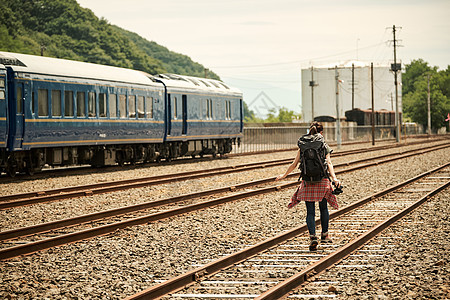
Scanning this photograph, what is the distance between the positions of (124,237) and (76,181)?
9946mm

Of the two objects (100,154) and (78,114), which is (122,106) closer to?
(100,154)

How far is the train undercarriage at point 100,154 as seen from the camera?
68.0ft

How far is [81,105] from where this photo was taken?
22547mm

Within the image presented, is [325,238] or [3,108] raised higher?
[3,108]

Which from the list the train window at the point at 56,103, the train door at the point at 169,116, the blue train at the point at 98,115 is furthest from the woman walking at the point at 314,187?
the train door at the point at 169,116

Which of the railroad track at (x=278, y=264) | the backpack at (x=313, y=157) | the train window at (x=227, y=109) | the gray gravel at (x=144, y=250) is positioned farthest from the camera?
the train window at (x=227, y=109)

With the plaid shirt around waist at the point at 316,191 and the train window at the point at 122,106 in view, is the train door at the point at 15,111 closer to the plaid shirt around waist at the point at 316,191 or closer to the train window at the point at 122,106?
the train window at the point at 122,106

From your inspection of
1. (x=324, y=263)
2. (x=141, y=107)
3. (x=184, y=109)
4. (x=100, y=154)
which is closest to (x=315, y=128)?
(x=324, y=263)

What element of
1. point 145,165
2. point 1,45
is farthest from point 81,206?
point 1,45

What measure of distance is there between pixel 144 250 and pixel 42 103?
41.5 ft

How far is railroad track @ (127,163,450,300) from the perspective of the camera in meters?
6.84

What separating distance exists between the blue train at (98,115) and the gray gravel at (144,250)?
5.92 m

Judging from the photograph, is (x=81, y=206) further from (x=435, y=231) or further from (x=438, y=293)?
(x=438, y=293)

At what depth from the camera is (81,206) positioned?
1423 cm
